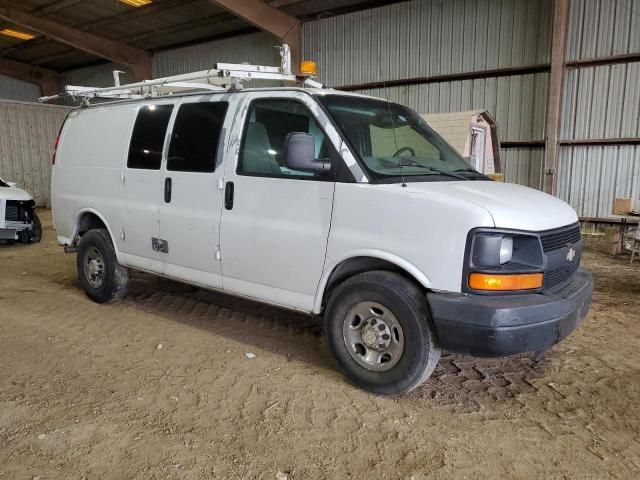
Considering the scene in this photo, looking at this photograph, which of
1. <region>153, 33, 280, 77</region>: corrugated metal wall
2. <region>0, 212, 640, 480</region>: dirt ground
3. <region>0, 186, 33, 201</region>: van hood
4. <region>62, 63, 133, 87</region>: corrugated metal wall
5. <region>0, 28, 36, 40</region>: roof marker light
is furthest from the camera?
<region>62, 63, 133, 87</region>: corrugated metal wall

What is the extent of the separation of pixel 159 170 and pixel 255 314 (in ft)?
5.81

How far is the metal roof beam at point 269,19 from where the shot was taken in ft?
45.5

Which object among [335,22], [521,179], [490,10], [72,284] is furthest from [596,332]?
[335,22]

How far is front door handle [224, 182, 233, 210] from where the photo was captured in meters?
4.04

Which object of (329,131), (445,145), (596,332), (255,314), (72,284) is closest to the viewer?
(329,131)

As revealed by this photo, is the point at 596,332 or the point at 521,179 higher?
the point at 521,179

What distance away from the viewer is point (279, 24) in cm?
1541

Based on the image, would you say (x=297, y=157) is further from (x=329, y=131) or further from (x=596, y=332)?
(x=596, y=332)

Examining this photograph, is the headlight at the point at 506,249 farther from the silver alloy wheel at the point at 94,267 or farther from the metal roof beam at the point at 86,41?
the metal roof beam at the point at 86,41

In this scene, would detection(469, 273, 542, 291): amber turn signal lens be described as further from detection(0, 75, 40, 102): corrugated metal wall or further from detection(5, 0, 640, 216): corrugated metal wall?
detection(0, 75, 40, 102): corrugated metal wall

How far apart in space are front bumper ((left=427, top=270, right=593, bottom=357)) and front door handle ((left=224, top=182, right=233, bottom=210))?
1834 mm

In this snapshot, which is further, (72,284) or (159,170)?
(72,284)

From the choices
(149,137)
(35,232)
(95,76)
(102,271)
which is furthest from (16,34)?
(149,137)

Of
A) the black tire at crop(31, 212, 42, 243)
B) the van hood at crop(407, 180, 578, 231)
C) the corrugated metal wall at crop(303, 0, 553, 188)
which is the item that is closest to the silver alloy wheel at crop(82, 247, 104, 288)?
the van hood at crop(407, 180, 578, 231)
